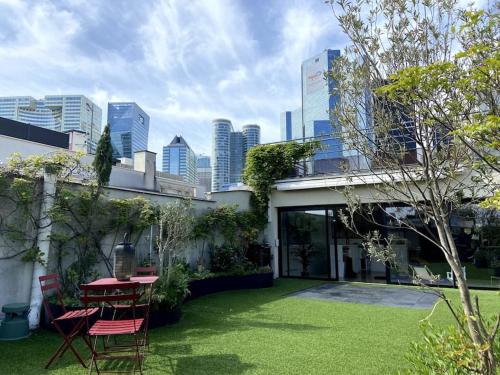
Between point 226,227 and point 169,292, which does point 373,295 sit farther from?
point 169,292

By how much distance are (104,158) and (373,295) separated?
24.6ft

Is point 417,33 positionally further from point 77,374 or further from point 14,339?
point 14,339

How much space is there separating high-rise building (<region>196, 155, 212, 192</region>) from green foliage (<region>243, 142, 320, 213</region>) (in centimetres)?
1119

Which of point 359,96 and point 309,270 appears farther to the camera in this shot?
point 309,270

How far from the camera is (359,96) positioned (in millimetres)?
3406

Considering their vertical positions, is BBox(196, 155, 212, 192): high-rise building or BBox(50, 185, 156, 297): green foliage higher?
BBox(196, 155, 212, 192): high-rise building

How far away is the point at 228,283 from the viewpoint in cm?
996

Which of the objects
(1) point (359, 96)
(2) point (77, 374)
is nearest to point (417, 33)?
(1) point (359, 96)

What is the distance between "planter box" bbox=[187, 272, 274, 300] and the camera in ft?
29.1

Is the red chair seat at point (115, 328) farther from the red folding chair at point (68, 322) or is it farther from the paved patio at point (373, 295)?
the paved patio at point (373, 295)

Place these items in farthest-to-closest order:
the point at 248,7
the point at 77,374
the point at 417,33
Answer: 1. the point at 248,7
2. the point at 77,374
3. the point at 417,33

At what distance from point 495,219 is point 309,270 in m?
6.01

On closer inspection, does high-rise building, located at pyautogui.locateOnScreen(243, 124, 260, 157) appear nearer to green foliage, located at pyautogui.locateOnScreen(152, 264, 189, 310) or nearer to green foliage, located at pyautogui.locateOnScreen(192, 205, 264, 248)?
green foliage, located at pyautogui.locateOnScreen(192, 205, 264, 248)

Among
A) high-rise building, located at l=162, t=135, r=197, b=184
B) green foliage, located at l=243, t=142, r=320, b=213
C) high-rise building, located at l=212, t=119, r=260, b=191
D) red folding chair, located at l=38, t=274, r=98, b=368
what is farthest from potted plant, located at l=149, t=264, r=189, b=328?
high-rise building, located at l=162, t=135, r=197, b=184
